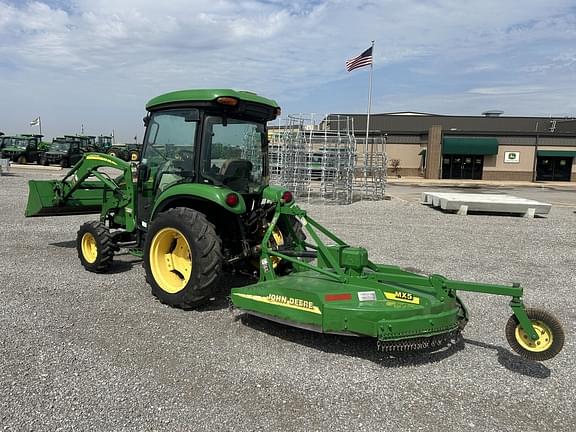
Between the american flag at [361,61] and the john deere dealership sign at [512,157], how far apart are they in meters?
17.4

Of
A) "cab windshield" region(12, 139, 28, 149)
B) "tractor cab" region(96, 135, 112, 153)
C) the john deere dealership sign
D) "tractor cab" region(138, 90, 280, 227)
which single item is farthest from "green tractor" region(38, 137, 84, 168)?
the john deere dealership sign

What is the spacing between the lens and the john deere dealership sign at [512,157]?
35156mm

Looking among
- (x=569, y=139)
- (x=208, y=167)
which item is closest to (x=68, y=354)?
(x=208, y=167)

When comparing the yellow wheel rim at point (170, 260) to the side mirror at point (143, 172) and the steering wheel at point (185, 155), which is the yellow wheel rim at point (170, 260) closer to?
the steering wheel at point (185, 155)

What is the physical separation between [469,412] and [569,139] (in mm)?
38363

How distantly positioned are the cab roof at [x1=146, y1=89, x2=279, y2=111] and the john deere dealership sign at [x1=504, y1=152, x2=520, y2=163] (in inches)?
1329

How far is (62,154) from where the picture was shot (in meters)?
32.0

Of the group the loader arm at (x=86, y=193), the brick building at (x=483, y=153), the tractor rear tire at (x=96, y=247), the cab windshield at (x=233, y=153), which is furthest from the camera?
the brick building at (x=483, y=153)

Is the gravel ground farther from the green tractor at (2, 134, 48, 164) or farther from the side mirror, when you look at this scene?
the green tractor at (2, 134, 48, 164)

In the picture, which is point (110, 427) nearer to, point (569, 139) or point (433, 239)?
point (433, 239)

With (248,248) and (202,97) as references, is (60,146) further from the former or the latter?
(248,248)

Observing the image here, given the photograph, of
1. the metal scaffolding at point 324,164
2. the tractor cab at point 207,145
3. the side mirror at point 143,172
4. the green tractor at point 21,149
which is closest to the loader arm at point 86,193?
the side mirror at point 143,172

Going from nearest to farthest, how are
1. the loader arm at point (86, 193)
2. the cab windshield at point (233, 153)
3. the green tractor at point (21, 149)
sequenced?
the cab windshield at point (233, 153)
the loader arm at point (86, 193)
the green tractor at point (21, 149)

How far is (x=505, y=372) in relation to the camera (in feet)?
12.9
